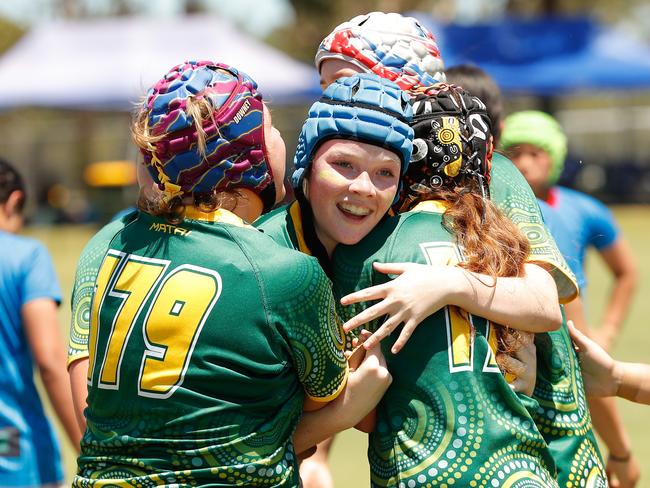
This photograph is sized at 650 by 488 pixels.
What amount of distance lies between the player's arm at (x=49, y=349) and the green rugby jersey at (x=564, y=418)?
2.49 metres

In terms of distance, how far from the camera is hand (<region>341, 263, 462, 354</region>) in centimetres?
276

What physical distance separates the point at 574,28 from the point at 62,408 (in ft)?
78.6

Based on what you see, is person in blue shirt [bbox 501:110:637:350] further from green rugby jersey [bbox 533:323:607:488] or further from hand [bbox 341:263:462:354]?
hand [bbox 341:263:462:354]

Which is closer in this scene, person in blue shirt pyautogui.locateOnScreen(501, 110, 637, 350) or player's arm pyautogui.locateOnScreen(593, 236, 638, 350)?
person in blue shirt pyautogui.locateOnScreen(501, 110, 637, 350)

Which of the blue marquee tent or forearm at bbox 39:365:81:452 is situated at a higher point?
the blue marquee tent

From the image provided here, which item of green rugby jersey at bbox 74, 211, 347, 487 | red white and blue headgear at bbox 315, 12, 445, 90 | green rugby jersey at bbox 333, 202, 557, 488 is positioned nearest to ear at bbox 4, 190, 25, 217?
red white and blue headgear at bbox 315, 12, 445, 90

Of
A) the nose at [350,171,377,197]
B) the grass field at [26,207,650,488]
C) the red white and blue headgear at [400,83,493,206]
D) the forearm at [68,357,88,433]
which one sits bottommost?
the grass field at [26,207,650,488]

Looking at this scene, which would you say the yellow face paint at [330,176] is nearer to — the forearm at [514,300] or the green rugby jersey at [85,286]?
the forearm at [514,300]

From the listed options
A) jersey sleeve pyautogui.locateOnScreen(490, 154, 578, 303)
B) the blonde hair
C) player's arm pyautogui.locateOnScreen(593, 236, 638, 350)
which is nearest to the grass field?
player's arm pyautogui.locateOnScreen(593, 236, 638, 350)

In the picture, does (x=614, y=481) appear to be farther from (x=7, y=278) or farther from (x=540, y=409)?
(x=7, y=278)

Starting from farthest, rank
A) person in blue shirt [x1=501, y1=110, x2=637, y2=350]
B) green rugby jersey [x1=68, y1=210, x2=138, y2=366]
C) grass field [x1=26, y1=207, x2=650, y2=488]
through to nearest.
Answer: grass field [x1=26, y1=207, x2=650, y2=488] < person in blue shirt [x1=501, y1=110, x2=637, y2=350] < green rugby jersey [x1=68, y1=210, x2=138, y2=366]

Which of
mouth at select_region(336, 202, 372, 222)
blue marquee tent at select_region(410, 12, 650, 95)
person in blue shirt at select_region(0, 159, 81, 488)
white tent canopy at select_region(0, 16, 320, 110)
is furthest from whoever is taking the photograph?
blue marquee tent at select_region(410, 12, 650, 95)

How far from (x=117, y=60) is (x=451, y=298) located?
2405 centimetres

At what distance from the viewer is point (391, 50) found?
3316 millimetres
